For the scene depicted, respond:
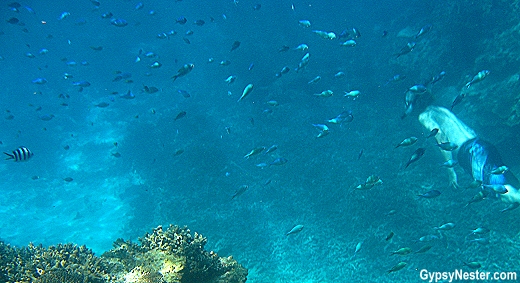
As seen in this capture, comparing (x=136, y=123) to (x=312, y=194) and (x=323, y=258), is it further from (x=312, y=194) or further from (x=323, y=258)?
(x=323, y=258)

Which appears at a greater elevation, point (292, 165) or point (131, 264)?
point (292, 165)

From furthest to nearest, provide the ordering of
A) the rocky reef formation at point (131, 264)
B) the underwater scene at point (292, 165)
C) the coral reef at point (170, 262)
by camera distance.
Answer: the underwater scene at point (292, 165) < the coral reef at point (170, 262) < the rocky reef formation at point (131, 264)

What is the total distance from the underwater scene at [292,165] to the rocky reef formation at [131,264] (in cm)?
3

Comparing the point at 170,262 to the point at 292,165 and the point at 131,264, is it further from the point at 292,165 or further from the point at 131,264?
the point at 292,165

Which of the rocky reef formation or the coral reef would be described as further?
the coral reef

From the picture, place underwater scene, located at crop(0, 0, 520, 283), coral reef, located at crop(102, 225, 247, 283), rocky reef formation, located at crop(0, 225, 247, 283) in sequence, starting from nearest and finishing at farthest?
rocky reef formation, located at crop(0, 225, 247, 283), coral reef, located at crop(102, 225, 247, 283), underwater scene, located at crop(0, 0, 520, 283)

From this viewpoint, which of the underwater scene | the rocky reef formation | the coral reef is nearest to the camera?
the rocky reef formation

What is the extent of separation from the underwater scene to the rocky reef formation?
0.10 ft

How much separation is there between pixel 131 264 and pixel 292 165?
31.2 ft

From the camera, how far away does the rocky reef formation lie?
3809 mm

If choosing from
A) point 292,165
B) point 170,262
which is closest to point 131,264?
point 170,262

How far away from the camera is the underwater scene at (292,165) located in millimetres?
7527

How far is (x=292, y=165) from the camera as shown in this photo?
13062mm

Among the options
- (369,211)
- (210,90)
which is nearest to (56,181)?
(210,90)
